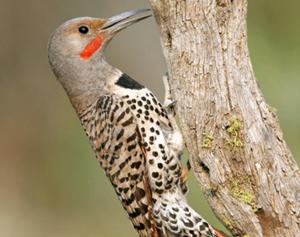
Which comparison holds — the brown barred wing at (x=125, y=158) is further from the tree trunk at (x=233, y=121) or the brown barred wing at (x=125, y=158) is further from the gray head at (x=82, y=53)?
the tree trunk at (x=233, y=121)

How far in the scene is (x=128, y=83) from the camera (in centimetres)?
535

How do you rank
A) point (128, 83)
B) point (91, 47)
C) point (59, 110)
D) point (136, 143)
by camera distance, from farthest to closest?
point (59, 110) < point (91, 47) < point (128, 83) < point (136, 143)

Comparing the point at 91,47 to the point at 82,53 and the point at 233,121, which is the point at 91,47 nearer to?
the point at 82,53

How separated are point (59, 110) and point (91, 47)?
496cm

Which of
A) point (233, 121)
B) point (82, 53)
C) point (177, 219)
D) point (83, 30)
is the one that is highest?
point (83, 30)

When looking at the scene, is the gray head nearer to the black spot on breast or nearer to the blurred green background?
the black spot on breast

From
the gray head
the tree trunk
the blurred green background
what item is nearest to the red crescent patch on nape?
the gray head

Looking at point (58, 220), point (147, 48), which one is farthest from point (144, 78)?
point (58, 220)

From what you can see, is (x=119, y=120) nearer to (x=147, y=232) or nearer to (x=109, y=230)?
(x=147, y=232)

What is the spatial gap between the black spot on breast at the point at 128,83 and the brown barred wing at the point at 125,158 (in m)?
0.11

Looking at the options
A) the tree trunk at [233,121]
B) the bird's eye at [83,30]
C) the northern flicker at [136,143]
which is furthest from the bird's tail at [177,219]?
the bird's eye at [83,30]

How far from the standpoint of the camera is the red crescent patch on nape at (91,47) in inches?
219

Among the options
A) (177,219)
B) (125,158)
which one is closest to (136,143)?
(125,158)

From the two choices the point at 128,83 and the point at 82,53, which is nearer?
the point at 128,83
